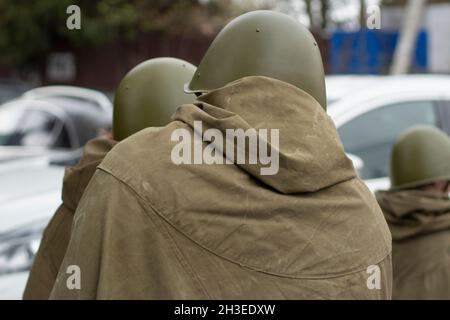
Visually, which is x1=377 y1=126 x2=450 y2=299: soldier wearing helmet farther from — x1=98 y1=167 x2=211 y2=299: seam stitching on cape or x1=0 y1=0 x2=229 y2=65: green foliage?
x1=0 y1=0 x2=229 y2=65: green foliage

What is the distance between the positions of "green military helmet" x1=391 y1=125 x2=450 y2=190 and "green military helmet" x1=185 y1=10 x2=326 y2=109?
7.27 feet

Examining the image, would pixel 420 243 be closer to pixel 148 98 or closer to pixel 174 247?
pixel 148 98

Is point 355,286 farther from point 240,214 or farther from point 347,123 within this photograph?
point 347,123

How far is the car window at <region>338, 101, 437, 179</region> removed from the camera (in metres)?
5.87

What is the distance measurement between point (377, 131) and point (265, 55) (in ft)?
13.0

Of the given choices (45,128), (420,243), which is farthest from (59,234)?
(45,128)

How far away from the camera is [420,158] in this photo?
4336 millimetres

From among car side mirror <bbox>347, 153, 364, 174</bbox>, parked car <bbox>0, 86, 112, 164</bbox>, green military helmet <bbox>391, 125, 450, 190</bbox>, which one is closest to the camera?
green military helmet <bbox>391, 125, 450, 190</bbox>

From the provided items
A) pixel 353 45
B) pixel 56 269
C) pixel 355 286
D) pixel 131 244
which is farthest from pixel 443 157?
pixel 353 45

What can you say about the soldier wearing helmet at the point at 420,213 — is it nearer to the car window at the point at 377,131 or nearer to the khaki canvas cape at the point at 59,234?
the car window at the point at 377,131

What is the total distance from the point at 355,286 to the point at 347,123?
12.7 feet

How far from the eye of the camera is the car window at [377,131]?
587cm

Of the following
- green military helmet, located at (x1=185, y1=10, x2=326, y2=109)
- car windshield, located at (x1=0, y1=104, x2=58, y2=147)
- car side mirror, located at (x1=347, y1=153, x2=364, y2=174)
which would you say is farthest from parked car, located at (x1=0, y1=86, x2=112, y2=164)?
green military helmet, located at (x1=185, y1=10, x2=326, y2=109)

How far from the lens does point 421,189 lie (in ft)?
14.3
